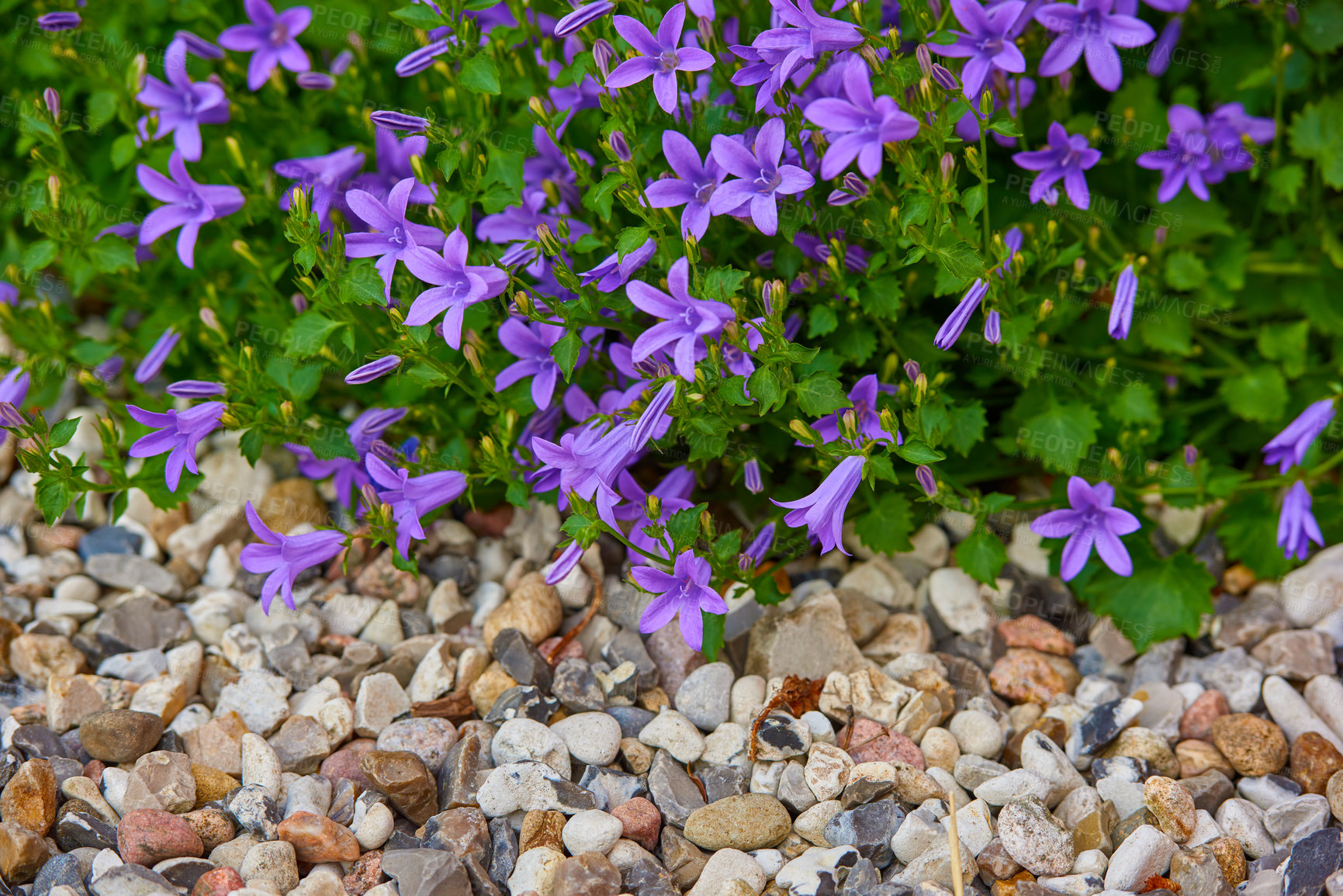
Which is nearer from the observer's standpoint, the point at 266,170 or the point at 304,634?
the point at 304,634

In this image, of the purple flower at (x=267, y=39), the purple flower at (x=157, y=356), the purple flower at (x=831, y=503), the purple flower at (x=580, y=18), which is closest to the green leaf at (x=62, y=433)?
the purple flower at (x=157, y=356)

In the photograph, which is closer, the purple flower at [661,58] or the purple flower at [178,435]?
the purple flower at [661,58]

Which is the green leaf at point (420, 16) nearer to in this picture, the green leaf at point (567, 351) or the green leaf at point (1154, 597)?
the green leaf at point (567, 351)

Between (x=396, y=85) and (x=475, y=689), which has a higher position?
(x=396, y=85)

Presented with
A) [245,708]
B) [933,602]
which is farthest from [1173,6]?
[245,708]

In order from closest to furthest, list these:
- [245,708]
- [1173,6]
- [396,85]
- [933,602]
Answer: [245,708]
[1173,6]
[933,602]
[396,85]

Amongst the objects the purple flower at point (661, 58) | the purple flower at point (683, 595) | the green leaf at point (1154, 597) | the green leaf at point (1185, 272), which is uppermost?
the purple flower at point (661, 58)

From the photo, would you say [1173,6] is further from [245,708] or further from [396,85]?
[245,708]
